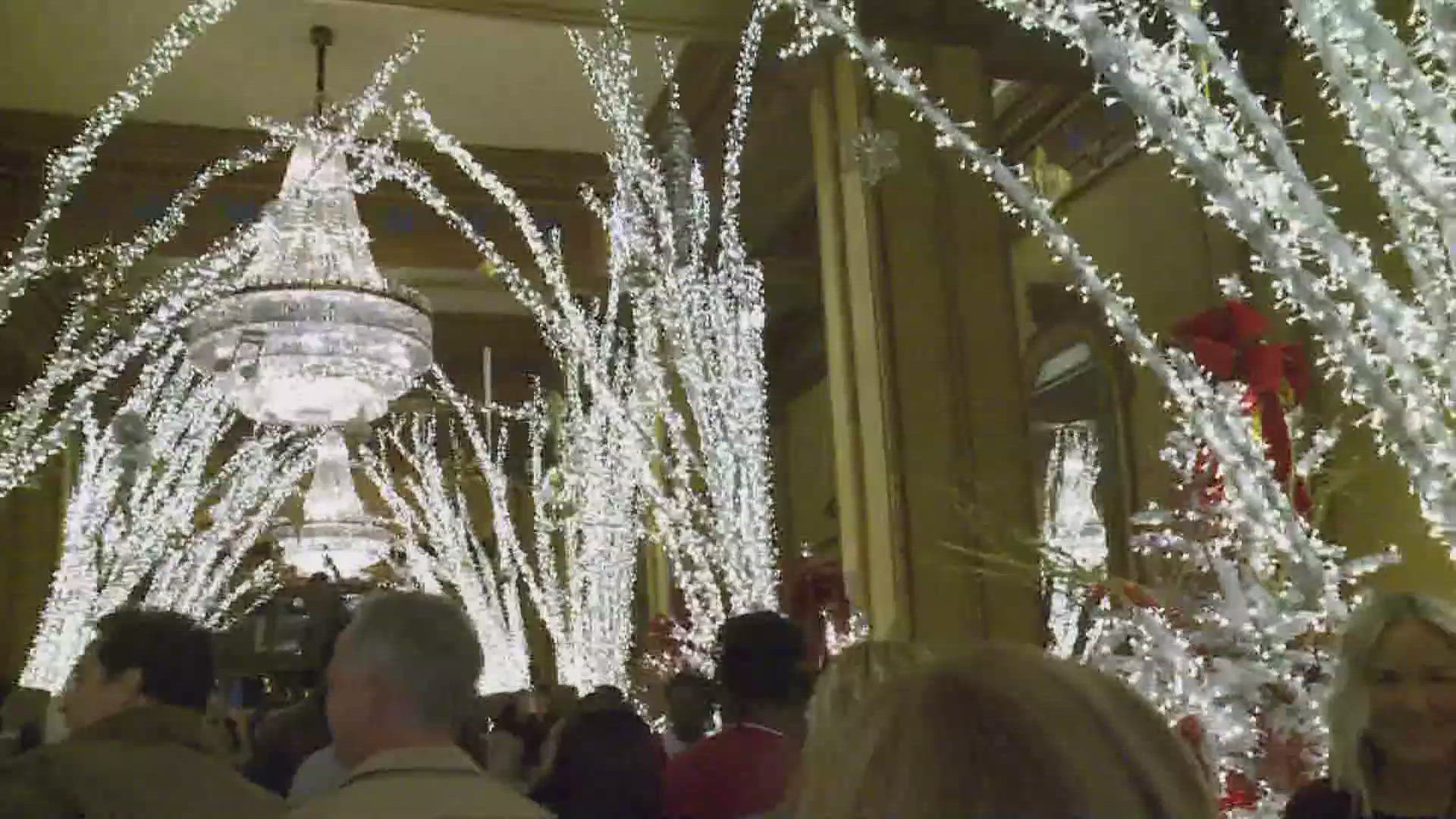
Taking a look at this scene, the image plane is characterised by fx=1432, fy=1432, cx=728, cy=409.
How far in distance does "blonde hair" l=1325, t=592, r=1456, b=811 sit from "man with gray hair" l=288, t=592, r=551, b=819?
1144 millimetres

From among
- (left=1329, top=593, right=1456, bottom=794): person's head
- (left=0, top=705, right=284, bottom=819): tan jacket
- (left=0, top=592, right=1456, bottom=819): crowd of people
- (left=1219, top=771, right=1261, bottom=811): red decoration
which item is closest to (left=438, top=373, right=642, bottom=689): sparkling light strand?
(left=0, top=592, right=1456, bottom=819): crowd of people

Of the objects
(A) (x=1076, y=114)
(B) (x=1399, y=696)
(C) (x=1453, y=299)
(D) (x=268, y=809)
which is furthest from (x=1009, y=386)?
(D) (x=268, y=809)

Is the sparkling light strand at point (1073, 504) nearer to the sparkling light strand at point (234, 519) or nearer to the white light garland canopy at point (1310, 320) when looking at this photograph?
the white light garland canopy at point (1310, 320)

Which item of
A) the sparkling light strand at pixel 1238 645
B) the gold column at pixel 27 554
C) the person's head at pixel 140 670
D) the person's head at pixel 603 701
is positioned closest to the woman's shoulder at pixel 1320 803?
the sparkling light strand at pixel 1238 645

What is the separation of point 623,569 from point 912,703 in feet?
21.8

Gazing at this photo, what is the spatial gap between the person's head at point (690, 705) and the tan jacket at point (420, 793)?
6.58 ft

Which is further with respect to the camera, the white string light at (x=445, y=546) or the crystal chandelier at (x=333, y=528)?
the white string light at (x=445, y=546)

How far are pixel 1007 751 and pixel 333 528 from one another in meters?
8.97

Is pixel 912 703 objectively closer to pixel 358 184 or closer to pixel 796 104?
pixel 796 104

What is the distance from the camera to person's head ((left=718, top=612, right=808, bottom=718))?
2605 millimetres

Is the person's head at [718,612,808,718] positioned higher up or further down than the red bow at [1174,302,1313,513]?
further down

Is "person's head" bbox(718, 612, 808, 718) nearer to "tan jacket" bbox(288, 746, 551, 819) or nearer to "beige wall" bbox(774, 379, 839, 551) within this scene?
"tan jacket" bbox(288, 746, 551, 819)

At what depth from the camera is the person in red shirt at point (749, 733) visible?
97.0 inches

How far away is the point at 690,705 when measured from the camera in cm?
363
